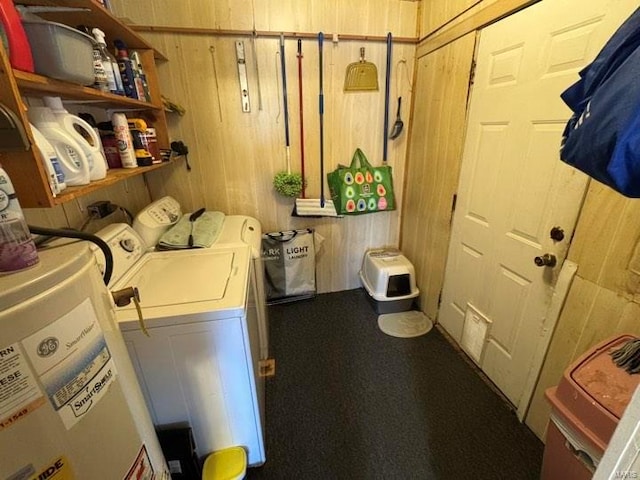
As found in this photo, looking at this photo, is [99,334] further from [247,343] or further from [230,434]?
[230,434]

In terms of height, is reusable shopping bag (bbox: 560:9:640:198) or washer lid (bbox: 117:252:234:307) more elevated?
reusable shopping bag (bbox: 560:9:640:198)

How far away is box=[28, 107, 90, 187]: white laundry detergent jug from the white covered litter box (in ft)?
6.44

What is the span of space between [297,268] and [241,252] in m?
1.03

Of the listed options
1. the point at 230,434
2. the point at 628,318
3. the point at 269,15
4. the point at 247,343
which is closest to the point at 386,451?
the point at 230,434

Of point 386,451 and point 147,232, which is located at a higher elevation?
point 147,232

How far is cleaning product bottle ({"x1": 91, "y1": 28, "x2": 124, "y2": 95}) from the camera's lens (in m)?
1.10

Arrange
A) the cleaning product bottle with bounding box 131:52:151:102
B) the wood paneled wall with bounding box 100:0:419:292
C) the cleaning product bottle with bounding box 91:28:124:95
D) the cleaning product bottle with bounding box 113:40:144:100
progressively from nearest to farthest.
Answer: the cleaning product bottle with bounding box 91:28:124:95, the cleaning product bottle with bounding box 113:40:144:100, the cleaning product bottle with bounding box 131:52:151:102, the wood paneled wall with bounding box 100:0:419:292

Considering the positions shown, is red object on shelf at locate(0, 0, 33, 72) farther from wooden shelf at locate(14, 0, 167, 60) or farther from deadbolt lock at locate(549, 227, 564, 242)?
deadbolt lock at locate(549, 227, 564, 242)

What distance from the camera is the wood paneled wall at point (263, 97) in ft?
6.22

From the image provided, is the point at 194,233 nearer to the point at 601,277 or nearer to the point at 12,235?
the point at 12,235

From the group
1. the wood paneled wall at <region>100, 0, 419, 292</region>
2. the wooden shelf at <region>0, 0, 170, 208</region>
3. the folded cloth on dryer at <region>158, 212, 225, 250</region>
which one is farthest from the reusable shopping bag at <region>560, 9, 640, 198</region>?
the wood paneled wall at <region>100, 0, 419, 292</region>

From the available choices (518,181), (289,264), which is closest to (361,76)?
(518,181)

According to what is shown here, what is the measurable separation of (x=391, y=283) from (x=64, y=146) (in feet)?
7.05

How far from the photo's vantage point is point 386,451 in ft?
4.58
